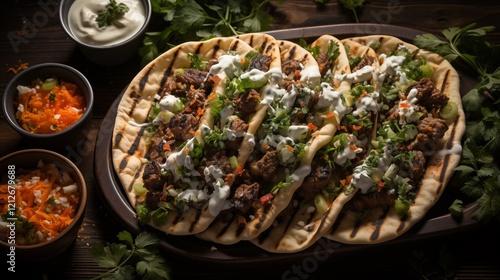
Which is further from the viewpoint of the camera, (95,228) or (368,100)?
Answer: (95,228)

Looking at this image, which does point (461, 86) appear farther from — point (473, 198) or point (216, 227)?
point (216, 227)

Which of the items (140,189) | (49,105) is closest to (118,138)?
(140,189)

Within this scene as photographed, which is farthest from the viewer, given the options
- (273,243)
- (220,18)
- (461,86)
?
(220,18)

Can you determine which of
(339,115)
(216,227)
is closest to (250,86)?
(339,115)

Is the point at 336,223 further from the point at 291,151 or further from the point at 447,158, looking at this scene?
the point at 447,158

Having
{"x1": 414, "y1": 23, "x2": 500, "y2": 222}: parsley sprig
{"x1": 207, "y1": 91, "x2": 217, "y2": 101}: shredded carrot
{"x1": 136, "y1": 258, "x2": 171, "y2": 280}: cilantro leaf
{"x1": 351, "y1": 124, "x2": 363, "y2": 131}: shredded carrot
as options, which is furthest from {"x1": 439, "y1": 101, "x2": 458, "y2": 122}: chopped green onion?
{"x1": 136, "y1": 258, "x2": 171, "y2": 280}: cilantro leaf

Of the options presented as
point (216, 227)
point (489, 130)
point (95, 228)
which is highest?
point (489, 130)
